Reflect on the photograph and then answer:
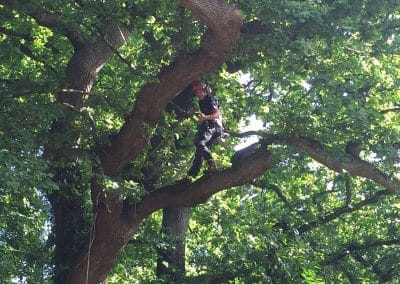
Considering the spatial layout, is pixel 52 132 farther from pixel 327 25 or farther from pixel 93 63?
pixel 327 25

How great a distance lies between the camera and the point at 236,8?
257 inches

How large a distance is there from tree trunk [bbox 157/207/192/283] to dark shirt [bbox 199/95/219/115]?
2.58 m

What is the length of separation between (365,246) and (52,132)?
569 centimetres

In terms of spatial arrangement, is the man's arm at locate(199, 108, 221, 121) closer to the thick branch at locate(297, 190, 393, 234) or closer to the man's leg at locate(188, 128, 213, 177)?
the man's leg at locate(188, 128, 213, 177)

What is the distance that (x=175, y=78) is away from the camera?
724 centimetres

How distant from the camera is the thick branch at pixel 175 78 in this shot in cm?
647

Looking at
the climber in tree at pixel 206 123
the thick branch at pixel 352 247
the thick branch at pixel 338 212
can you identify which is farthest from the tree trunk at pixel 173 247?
the thick branch at pixel 352 247

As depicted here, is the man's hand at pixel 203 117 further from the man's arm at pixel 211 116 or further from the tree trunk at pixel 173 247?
the tree trunk at pixel 173 247

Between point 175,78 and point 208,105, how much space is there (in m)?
0.78

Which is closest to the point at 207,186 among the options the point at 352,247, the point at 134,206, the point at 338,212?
the point at 134,206

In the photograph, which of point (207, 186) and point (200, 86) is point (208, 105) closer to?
point (200, 86)

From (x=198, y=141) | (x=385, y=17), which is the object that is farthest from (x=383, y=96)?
(x=198, y=141)

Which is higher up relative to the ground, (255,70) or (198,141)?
(255,70)

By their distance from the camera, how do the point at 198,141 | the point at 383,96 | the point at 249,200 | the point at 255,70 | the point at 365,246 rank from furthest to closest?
the point at 249,200, the point at 365,246, the point at 383,96, the point at 255,70, the point at 198,141
